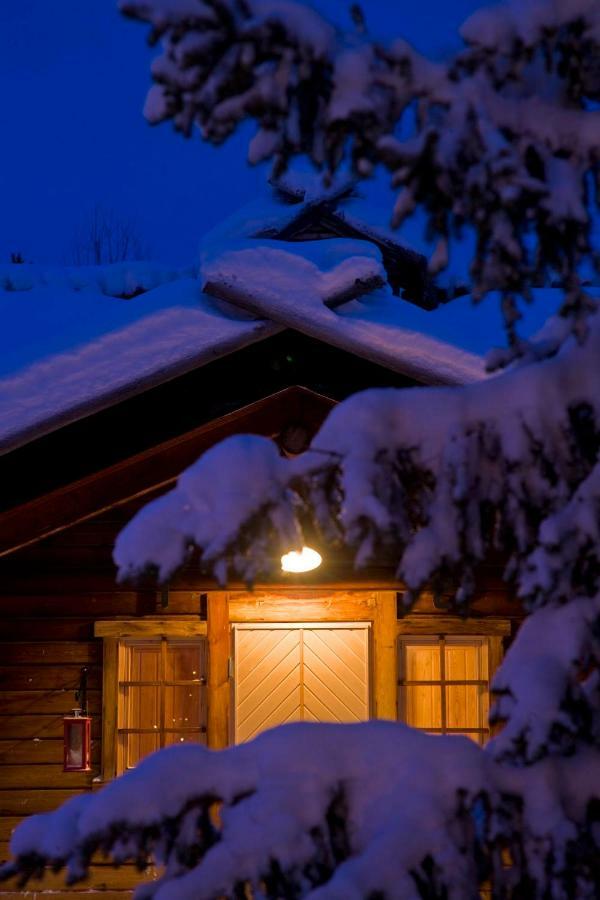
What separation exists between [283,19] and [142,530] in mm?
1089

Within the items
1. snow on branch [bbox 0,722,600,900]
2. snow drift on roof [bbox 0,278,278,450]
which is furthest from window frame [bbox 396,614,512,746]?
snow on branch [bbox 0,722,600,900]

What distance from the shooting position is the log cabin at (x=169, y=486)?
20.2 ft

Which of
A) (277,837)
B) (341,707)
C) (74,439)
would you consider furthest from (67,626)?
(277,837)

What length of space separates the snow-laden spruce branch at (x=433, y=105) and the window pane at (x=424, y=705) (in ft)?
19.4

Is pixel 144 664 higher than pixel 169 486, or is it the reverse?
pixel 169 486

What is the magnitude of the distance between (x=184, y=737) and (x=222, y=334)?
321 centimetres

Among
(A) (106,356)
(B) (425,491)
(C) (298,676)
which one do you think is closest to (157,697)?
Answer: (C) (298,676)

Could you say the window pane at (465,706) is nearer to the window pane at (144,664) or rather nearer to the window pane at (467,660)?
the window pane at (467,660)

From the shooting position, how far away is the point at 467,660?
8.46m

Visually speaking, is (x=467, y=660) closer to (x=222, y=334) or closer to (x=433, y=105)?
(x=222, y=334)

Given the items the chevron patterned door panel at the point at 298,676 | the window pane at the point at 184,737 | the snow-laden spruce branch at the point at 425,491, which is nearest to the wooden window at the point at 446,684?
the chevron patterned door panel at the point at 298,676

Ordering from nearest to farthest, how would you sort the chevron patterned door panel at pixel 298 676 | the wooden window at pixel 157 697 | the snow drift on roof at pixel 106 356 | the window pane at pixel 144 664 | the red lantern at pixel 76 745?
1. the snow drift on roof at pixel 106 356
2. the red lantern at pixel 76 745
3. the wooden window at pixel 157 697
4. the chevron patterned door panel at pixel 298 676
5. the window pane at pixel 144 664

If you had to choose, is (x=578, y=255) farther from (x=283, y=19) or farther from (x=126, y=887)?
(x=126, y=887)

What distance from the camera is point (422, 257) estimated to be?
1061 cm
